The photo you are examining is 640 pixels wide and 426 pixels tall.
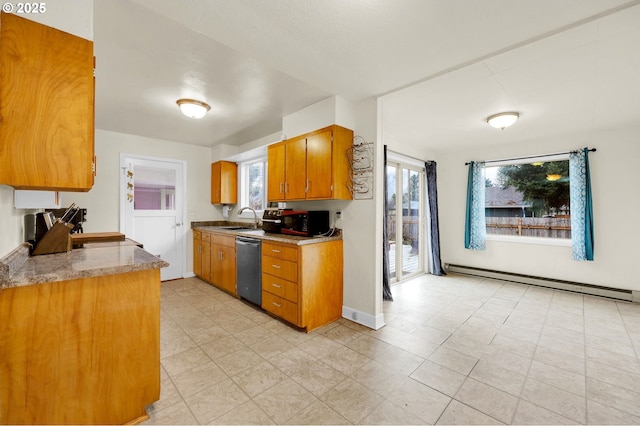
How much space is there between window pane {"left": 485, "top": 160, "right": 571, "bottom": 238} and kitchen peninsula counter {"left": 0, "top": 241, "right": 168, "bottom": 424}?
5.43 metres

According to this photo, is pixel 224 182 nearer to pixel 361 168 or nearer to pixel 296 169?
pixel 296 169

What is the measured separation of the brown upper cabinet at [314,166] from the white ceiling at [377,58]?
A: 16.8 inches

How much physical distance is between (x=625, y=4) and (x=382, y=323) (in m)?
2.93

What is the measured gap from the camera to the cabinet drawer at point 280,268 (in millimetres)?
2590

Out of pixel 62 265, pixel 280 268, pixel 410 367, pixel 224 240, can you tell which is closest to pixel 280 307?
pixel 280 268

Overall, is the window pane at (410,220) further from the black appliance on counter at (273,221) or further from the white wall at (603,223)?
the black appliance on counter at (273,221)

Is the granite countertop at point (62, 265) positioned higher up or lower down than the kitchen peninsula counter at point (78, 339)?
higher up

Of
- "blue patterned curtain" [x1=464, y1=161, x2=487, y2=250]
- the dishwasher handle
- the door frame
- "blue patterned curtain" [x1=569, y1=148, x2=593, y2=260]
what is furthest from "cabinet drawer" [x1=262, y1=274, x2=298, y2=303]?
"blue patterned curtain" [x1=569, y1=148, x2=593, y2=260]

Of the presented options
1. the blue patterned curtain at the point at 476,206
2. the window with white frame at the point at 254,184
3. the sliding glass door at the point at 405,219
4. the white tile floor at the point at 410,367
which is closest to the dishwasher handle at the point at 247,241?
the white tile floor at the point at 410,367

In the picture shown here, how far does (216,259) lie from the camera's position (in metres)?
3.98

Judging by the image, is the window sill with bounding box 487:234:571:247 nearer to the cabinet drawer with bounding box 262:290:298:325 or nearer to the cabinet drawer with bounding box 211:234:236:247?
the cabinet drawer with bounding box 262:290:298:325

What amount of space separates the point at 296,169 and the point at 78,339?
2.33 metres

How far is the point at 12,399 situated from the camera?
1.11m

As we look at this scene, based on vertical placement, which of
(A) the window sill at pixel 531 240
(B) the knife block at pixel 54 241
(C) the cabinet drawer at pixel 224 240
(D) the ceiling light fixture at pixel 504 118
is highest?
(D) the ceiling light fixture at pixel 504 118
